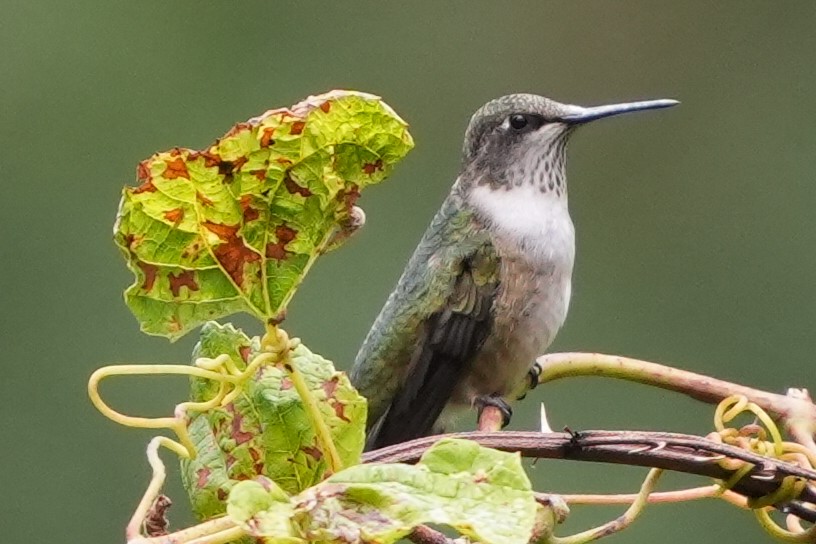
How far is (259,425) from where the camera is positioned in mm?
1400

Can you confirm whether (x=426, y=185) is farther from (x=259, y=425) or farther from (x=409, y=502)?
(x=409, y=502)

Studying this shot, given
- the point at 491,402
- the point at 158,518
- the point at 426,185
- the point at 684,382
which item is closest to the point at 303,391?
the point at 158,518

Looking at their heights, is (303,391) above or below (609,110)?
below

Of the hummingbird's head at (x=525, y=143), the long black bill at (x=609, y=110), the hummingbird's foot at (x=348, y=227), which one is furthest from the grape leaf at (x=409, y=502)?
the hummingbird's head at (x=525, y=143)

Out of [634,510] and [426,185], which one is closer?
[634,510]

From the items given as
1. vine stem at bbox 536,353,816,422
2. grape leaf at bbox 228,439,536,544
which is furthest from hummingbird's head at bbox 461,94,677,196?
grape leaf at bbox 228,439,536,544

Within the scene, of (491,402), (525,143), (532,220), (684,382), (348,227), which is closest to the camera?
(348,227)

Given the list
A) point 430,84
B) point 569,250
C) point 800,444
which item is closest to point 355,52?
point 430,84

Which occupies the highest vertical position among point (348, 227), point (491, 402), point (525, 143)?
point (525, 143)

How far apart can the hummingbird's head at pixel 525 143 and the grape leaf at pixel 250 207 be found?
1.70 metres

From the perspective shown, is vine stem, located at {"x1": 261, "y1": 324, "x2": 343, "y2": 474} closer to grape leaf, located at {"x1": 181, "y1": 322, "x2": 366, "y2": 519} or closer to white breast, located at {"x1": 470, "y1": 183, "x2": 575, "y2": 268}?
grape leaf, located at {"x1": 181, "y1": 322, "x2": 366, "y2": 519}

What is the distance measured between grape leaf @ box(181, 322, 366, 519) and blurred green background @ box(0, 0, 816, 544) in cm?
346

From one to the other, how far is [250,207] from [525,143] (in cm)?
179

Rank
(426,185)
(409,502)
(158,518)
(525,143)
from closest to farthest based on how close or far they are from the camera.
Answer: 1. (409,502)
2. (158,518)
3. (525,143)
4. (426,185)
